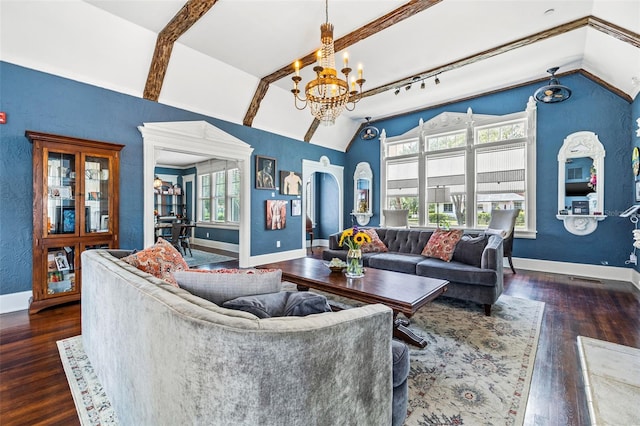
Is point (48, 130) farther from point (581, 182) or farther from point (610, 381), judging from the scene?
point (581, 182)

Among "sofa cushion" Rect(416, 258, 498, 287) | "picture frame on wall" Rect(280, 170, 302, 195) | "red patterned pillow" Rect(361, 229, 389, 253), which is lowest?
"sofa cushion" Rect(416, 258, 498, 287)

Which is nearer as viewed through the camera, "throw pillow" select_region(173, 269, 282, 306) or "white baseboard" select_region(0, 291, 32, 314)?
"throw pillow" select_region(173, 269, 282, 306)

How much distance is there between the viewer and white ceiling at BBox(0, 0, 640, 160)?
10.7 feet

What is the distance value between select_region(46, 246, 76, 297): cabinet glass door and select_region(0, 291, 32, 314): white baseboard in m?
0.34

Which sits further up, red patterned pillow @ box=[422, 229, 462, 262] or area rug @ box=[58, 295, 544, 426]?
red patterned pillow @ box=[422, 229, 462, 262]

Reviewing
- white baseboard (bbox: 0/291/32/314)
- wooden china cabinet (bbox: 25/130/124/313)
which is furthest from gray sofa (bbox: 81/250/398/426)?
white baseboard (bbox: 0/291/32/314)

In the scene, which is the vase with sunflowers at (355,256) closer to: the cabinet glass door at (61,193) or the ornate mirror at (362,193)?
the cabinet glass door at (61,193)

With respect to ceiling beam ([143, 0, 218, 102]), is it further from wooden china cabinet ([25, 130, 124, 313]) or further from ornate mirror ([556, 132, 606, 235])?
ornate mirror ([556, 132, 606, 235])

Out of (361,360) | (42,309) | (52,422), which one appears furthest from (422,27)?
(42,309)

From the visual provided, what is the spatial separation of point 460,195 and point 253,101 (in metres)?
4.91

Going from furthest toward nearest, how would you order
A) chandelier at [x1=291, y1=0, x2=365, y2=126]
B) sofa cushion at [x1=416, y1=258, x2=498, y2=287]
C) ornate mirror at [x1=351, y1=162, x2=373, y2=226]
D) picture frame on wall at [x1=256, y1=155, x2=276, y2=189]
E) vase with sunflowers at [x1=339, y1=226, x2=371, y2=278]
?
ornate mirror at [x1=351, y1=162, x2=373, y2=226] < picture frame on wall at [x1=256, y1=155, x2=276, y2=189] < sofa cushion at [x1=416, y1=258, x2=498, y2=287] < chandelier at [x1=291, y1=0, x2=365, y2=126] < vase with sunflowers at [x1=339, y1=226, x2=371, y2=278]

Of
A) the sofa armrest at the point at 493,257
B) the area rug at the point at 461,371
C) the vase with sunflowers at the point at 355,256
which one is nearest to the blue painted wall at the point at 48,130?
the area rug at the point at 461,371

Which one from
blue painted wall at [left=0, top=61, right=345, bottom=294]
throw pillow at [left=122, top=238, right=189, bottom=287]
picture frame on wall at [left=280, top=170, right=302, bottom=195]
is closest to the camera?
throw pillow at [left=122, top=238, right=189, bottom=287]

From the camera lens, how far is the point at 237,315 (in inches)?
36.7
